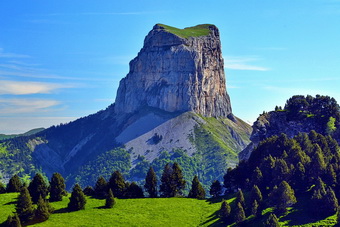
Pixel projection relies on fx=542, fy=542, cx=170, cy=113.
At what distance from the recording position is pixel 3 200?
14525 cm

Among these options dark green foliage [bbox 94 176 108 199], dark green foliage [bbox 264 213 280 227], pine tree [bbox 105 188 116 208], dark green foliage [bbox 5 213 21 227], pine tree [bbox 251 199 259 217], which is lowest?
dark green foliage [bbox 264 213 280 227]

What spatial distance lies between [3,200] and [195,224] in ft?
171

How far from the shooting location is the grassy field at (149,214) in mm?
131875

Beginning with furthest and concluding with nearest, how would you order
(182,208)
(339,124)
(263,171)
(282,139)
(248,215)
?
1. (339,124)
2. (282,139)
3. (263,171)
4. (182,208)
5. (248,215)

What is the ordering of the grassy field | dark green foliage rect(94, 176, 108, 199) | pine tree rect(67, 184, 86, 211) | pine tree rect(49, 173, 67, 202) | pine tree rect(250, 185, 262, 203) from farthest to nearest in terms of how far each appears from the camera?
dark green foliage rect(94, 176, 108, 199) → pine tree rect(49, 173, 67, 202) → pine tree rect(67, 184, 86, 211) → pine tree rect(250, 185, 262, 203) → the grassy field

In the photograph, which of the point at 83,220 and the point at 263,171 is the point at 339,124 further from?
the point at 83,220

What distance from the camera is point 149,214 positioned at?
141000 millimetres

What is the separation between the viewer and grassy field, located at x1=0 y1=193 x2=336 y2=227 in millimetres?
131875

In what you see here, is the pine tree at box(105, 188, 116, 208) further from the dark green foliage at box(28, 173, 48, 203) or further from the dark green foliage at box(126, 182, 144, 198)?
the dark green foliage at box(28, 173, 48, 203)

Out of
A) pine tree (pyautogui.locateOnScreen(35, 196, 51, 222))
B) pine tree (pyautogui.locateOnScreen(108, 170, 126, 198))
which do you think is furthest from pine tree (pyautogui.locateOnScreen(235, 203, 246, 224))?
pine tree (pyautogui.locateOnScreen(35, 196, 51, 222))

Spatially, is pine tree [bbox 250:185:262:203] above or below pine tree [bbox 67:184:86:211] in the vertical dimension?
below

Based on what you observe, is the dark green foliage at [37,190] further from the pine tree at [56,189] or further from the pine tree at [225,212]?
the pine tree at [225,212]

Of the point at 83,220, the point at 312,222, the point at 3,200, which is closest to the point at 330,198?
the point at 312,222

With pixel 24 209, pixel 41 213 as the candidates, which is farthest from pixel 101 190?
pixel 24 209
